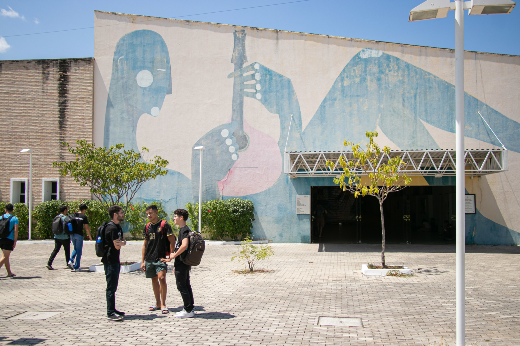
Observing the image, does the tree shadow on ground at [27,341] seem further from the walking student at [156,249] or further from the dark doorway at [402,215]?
the dark doorway at [402,215]

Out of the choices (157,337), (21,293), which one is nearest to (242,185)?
(21,293)

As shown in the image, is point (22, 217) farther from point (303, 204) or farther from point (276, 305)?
point (276, 305)

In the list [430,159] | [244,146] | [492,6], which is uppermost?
[492,6]

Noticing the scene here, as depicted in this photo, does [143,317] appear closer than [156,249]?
Yes

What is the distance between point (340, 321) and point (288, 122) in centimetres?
1362

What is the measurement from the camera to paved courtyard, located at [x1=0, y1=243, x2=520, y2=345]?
583cm

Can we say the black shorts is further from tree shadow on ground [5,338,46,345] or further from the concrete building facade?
the concrete building facade

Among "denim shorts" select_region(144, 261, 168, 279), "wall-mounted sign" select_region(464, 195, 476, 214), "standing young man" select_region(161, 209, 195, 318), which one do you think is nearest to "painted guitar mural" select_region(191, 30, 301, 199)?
"wall-mounted sign" select_region(464, 195, 476, 214)

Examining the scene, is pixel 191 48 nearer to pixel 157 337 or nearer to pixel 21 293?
pixel 21 293

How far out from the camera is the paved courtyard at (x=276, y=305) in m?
5.83

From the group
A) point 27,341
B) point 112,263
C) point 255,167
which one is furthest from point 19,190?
point 27,341

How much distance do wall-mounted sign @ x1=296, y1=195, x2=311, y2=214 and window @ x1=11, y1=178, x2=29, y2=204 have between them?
12.8 meters

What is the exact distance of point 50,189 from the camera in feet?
67.6

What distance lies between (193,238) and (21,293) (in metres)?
4.51
